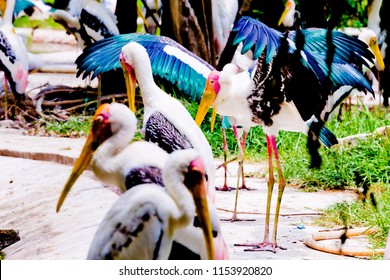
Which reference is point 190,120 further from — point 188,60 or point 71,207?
point 188,60

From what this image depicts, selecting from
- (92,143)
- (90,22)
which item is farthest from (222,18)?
(92,143)

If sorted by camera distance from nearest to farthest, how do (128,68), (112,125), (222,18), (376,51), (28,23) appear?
(112,125)
(128,68)
(376,51)
(222,18)
(28,23)

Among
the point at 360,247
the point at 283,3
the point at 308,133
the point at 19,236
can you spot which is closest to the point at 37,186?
the point at 19,236

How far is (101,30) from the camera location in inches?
294

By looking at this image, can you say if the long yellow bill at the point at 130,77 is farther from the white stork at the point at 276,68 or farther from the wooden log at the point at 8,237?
the wooden log at the point at 8,237

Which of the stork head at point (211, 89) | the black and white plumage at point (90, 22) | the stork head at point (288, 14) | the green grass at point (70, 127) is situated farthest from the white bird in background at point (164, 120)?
the black and white plumage at point (90, 22)

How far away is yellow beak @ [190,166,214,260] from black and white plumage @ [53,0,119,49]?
491 cm

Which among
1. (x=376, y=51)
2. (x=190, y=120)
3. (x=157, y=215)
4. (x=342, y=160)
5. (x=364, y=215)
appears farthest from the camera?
(x=376, y=51)

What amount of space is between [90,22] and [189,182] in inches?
201

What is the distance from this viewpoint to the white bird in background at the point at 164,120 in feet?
11.6

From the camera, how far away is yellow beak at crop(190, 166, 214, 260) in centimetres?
260

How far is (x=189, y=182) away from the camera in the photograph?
103 inches

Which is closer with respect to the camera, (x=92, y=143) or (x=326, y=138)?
(x=92, y=143)

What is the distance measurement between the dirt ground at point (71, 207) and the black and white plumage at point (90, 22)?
154 centimetres
